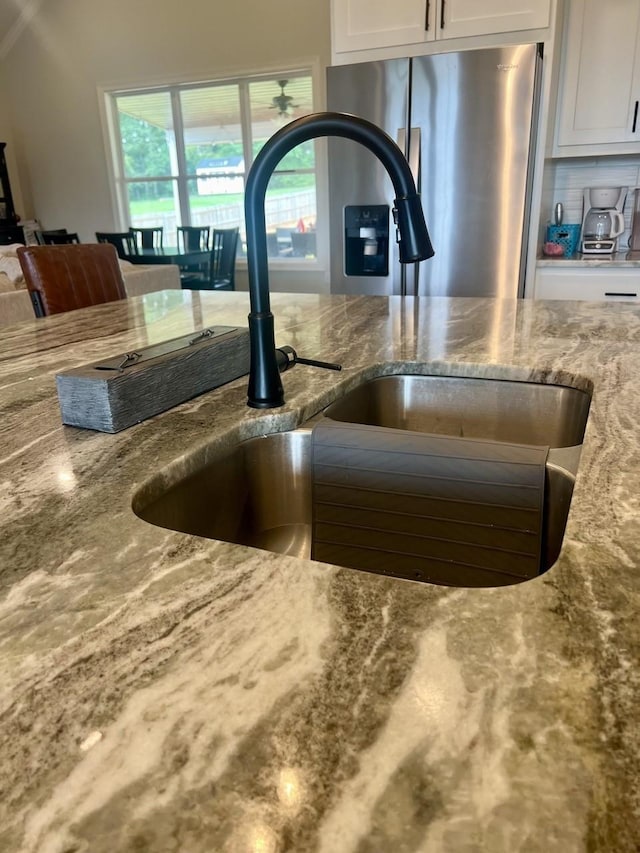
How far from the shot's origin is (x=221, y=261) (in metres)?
5.46

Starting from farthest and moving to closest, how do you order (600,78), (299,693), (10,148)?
(10,148) → (600,78) → (299,693)

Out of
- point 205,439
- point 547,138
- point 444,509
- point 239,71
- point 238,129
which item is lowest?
point 444,509

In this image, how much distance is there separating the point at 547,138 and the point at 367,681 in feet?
11.1

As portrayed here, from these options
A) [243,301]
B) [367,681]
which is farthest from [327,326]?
[367,681]

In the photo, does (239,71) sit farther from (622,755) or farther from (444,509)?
(622,755)

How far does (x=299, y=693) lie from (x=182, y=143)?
646 centimetres

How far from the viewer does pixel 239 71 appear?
547cm

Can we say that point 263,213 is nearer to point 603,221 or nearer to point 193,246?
point 603,221

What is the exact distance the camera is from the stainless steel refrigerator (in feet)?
9.41

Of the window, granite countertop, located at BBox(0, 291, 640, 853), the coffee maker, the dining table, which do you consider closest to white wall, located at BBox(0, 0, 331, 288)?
the window

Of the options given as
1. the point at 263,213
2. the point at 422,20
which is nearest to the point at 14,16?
the point at 422,20

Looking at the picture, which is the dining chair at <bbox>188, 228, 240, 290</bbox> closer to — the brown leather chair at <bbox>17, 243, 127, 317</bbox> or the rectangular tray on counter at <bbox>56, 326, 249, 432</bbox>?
the brown leather chair at <bbox>17, 243, 127, 317</bbox>

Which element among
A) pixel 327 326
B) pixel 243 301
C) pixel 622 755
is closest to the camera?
pixel 622 755

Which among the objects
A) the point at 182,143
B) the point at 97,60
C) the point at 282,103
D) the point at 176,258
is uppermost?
the point at 97,60
